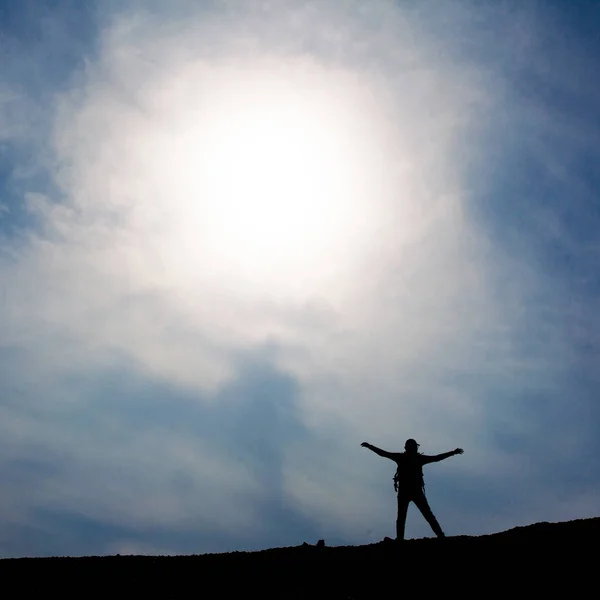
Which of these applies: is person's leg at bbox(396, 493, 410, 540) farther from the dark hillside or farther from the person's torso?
the dark hillside

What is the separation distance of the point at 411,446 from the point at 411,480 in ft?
2.58

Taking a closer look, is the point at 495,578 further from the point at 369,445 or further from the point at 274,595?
the point at 369,445

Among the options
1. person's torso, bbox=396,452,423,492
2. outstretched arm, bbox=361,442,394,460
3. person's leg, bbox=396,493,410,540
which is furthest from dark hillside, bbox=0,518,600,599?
outstretched arm, bbox=361,442,394,460

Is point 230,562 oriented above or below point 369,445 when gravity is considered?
below

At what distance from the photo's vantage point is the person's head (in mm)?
12797

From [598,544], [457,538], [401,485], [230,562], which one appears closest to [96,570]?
[230,562]

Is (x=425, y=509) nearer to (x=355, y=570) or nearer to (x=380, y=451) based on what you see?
(x=380, y=451)

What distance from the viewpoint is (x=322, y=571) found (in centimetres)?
1020

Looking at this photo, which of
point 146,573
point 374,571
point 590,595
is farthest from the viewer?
point 146,573

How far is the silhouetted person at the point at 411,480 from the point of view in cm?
1225

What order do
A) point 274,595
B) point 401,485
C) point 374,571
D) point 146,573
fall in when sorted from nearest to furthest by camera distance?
point 274,595 < point 374,571 < point 146,573 < point 401,485

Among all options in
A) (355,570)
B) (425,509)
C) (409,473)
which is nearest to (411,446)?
(409,473)

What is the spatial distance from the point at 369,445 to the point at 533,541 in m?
4.16

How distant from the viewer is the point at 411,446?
12805mm
